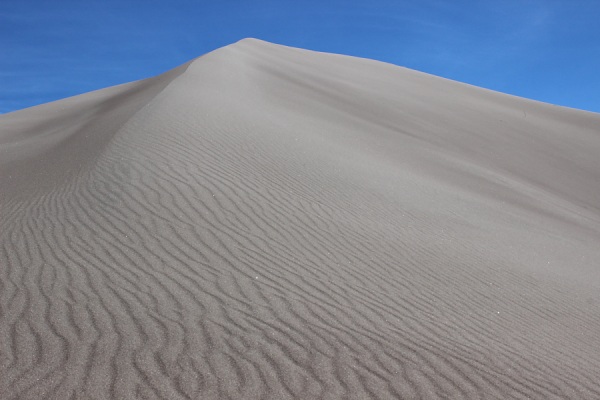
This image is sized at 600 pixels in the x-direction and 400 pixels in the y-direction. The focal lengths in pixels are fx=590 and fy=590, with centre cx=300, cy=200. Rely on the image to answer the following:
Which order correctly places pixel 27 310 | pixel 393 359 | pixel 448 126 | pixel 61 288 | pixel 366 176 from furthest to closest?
pixel 448 126 < pixel 366 176 < pixel 61 288 < pixel 27 310 < pixel 393 359

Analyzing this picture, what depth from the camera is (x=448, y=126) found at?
20672mm

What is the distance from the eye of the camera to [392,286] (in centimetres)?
643

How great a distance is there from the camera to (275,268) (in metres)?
6.27

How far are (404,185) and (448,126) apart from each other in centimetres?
1003

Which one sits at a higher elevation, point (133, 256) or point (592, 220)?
point (592, 220)

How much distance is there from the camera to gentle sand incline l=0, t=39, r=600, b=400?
4348mm

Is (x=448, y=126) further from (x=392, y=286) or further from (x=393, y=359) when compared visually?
(x=393, y=359)

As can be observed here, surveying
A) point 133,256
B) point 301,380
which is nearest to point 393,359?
point 301,380

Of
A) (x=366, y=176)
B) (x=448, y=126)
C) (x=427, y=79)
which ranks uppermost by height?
(x=427, y=79)

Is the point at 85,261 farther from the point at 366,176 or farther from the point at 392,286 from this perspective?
the point at 366,176

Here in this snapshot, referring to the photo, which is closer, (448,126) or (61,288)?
(61,288)

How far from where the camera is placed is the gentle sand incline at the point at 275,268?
4.35m

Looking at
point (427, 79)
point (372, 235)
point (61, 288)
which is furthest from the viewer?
point (427, 79)

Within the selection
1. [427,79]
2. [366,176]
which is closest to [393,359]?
[366,176]
